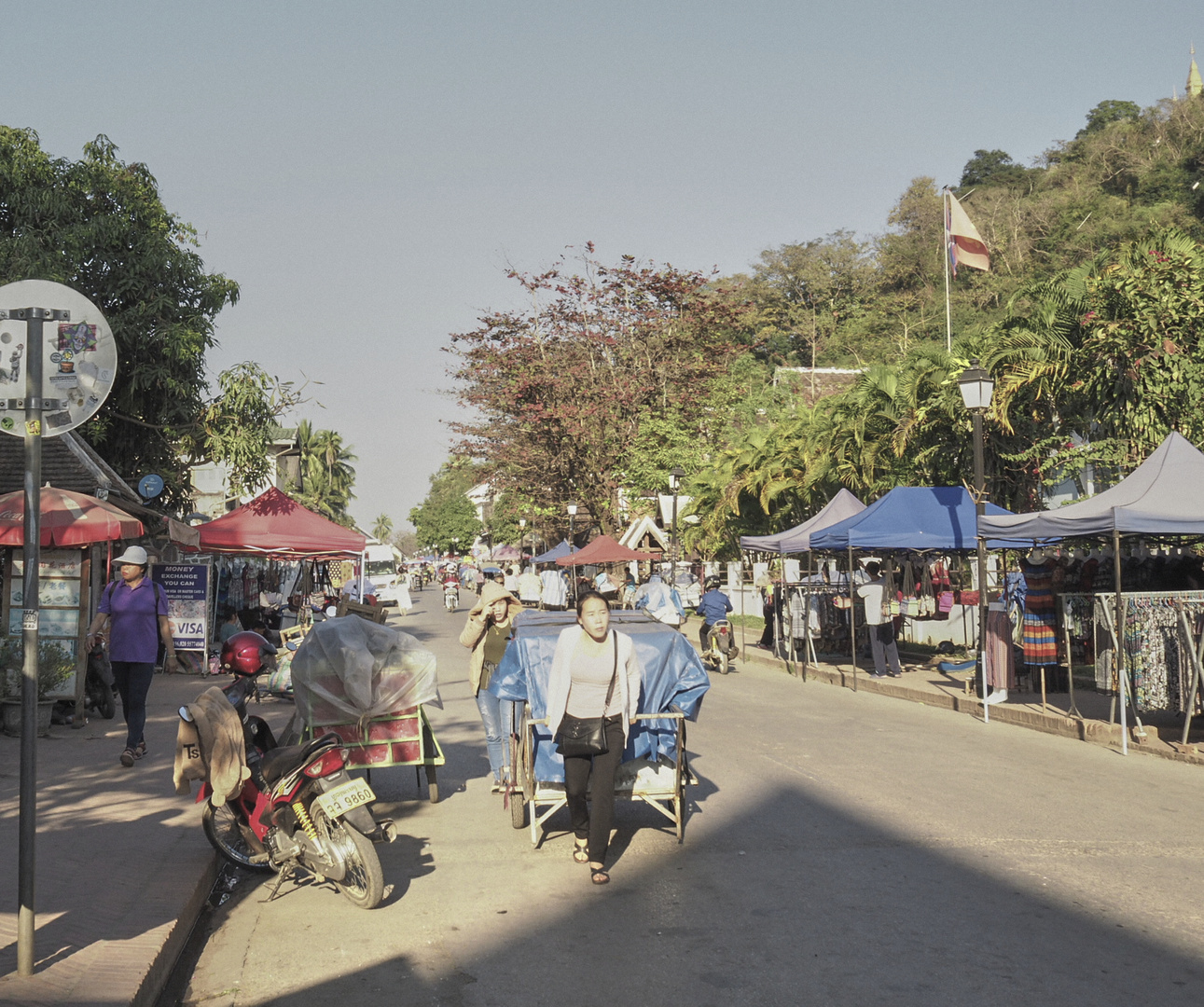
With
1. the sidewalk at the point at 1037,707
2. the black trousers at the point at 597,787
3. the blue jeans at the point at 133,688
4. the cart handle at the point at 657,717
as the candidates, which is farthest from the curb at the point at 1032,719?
the blue jeans at the point at 133,688

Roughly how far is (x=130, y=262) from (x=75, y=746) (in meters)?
Answer: 14.1

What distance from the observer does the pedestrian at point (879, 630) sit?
61.4ft

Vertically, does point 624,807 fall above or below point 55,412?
below

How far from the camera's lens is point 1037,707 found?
14555 millimetres

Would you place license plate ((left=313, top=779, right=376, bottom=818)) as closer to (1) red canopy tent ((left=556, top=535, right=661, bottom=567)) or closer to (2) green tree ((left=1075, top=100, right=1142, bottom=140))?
(1) red canopy tent ((left=556, top=535, right=661, bottom=567))

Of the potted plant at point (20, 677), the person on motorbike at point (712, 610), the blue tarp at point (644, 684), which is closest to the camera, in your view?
the blue tarp at point (644, 684)

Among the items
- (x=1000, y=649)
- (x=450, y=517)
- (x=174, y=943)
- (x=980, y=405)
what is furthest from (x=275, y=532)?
(x=450, y=517)

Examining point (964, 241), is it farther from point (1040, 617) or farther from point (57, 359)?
point (57, 359)

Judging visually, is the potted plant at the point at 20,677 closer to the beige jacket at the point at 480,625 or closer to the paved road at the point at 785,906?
the paved road at the point at 785,906

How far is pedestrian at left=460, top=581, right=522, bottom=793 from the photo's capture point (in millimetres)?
9281

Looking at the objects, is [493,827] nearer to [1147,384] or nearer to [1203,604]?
[1203,604]

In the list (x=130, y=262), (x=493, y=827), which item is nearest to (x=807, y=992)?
(x=493, y=827)

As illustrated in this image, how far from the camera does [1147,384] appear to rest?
17.7 m

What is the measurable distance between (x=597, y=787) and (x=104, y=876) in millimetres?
2921
